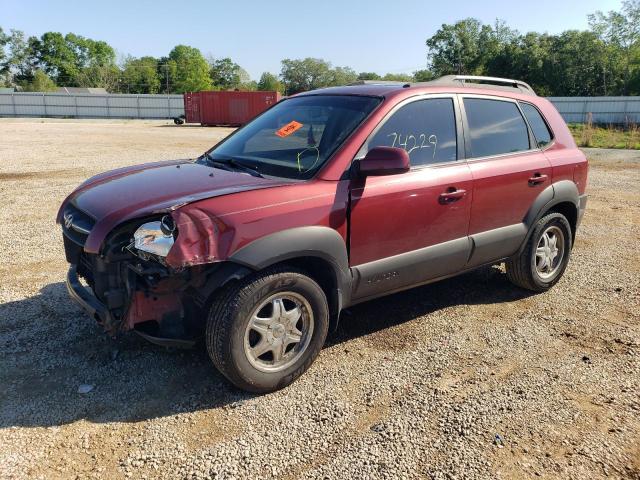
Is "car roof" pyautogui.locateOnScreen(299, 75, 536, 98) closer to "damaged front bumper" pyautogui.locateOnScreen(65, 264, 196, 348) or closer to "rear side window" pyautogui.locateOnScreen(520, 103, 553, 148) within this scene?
"rear side window" pyautogui.locateOnScreen(520, 103, 553, 148)

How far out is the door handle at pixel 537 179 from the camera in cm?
446

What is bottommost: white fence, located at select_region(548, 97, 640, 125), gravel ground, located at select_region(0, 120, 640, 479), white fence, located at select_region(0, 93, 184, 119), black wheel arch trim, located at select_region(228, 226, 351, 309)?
gravel ground, located at select_region(0, 120, 640, 479)

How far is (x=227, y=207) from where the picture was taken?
2893mm

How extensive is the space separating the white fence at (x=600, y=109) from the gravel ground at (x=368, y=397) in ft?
109

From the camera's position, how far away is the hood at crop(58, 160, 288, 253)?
9.52ft

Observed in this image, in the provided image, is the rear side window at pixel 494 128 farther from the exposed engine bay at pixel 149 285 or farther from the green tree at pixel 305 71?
the green tree at pixel 305 71

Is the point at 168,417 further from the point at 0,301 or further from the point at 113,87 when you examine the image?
the point at 113,87

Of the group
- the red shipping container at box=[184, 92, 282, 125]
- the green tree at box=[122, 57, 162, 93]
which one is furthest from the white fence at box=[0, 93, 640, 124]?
the green tree at box=[122, 57, 162, 93]

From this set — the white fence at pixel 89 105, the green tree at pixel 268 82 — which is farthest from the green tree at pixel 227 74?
the white fence at pixel 89 105

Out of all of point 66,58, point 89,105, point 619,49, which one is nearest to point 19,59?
point 66,58

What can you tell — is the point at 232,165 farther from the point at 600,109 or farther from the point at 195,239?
the point at 600,109

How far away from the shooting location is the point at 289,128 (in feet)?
12.8

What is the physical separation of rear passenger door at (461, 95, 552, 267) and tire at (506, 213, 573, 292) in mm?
226

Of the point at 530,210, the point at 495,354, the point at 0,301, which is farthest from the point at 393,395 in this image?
the point at 0,301
